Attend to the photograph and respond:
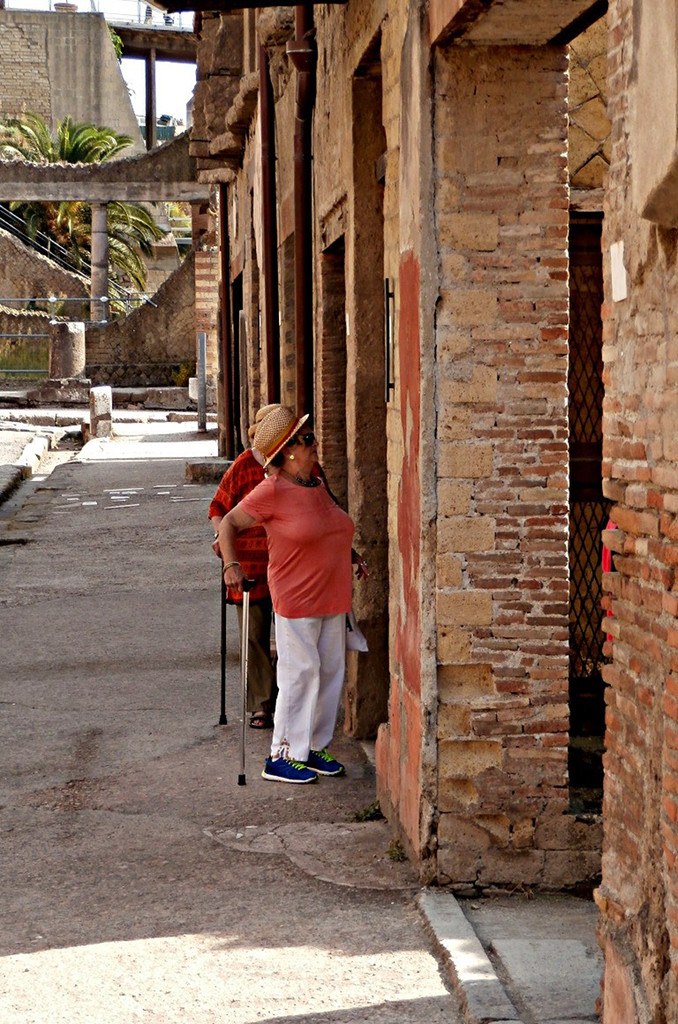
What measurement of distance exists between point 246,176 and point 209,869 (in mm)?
11678

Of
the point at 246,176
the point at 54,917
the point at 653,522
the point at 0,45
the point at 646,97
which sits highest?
the point at 0,45

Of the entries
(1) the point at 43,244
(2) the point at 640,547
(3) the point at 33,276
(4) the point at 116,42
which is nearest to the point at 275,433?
(2) the point at 640,547

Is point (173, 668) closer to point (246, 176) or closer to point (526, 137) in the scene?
point (526, 137)

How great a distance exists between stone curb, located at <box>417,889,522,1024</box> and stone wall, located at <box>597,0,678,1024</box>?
0.58 meters

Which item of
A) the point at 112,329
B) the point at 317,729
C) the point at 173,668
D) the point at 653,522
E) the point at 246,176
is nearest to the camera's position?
the point at 653,522

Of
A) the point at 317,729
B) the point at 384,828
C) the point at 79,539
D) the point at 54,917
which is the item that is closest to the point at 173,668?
the point at 317,729

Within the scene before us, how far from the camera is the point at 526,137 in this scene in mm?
5523

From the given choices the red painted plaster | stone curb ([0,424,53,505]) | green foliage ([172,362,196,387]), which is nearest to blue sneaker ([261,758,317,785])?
the red painted plaster

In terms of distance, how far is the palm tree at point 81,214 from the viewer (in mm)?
46594

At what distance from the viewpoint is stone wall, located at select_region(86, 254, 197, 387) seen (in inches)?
1543

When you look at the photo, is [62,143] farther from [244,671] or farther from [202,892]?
[202,892]

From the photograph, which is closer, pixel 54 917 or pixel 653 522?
pixel 653 522

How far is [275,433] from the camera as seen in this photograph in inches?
270

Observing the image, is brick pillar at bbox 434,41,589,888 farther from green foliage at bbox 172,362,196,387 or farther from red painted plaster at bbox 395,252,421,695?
green foliage at bbox 172,362,196,387
